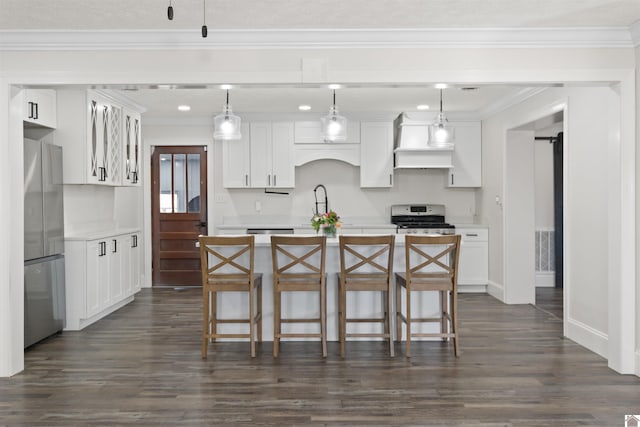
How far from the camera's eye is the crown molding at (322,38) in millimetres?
3768

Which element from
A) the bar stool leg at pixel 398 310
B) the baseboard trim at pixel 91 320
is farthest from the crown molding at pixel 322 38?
the baseboard trim at pixel 91 320

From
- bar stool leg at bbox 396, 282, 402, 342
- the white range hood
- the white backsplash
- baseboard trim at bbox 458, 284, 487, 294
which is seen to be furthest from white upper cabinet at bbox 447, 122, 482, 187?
bar stool leg at bbox 396, 282, 402, 342

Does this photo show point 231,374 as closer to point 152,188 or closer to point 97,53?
point 97,53

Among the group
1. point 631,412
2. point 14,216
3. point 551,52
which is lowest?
point 631,412

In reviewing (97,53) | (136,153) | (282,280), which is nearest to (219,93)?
(136,153)

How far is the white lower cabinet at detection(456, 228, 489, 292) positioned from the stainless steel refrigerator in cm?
462

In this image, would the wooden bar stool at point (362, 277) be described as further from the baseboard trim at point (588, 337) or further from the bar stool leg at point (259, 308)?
the baseboard trim at point (588, 337)

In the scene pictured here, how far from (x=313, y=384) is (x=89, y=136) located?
3381 millimetres

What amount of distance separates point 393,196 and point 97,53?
4.69 meters

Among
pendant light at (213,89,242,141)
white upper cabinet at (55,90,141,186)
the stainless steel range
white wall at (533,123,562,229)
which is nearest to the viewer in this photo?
pendant light at (213,89,242,141)

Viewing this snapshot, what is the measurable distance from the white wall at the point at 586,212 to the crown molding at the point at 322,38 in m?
0.51

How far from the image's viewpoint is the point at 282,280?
4.23 metres

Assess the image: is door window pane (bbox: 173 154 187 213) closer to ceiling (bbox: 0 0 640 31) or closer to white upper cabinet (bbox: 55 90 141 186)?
white upper cabinet (bbox: 55 90 141 186)

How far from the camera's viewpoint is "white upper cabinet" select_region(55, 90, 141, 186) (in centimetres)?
523
